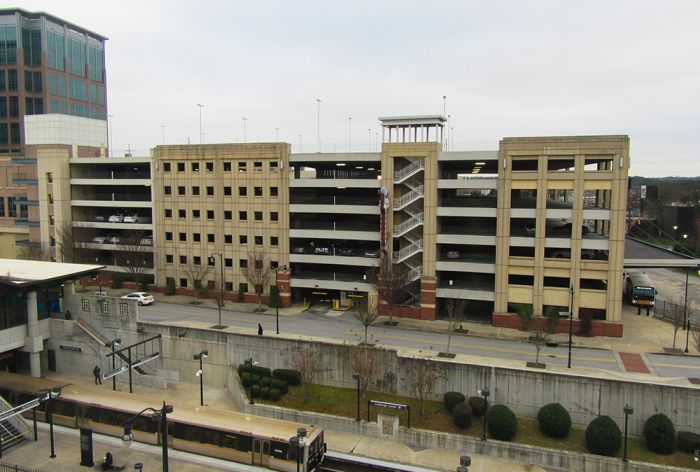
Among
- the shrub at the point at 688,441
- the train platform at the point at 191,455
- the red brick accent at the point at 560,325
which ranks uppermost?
the red brick accent at the point at 560,325

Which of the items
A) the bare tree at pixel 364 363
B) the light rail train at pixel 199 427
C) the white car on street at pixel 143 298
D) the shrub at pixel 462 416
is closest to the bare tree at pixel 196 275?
the white car on street at pixel 143 298

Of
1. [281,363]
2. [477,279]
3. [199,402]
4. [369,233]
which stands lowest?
[199,402]

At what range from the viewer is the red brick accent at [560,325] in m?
44.8

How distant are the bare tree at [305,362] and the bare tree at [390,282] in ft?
45.6

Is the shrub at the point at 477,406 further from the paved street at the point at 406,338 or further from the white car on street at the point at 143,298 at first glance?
the white car on street at the point at 143,298

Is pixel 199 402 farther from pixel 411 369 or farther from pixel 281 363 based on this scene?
pixel 411 369

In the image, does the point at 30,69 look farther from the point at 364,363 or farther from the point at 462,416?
the point at 462,416

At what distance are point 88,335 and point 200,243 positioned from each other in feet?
67.0

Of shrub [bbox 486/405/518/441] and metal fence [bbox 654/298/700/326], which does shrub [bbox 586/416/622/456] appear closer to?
shrub [bbox 486/405/518/441]

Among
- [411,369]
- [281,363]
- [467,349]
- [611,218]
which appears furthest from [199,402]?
[611,218]

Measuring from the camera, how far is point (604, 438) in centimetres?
2739

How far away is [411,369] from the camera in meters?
33.7

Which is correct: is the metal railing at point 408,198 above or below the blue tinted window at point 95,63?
below

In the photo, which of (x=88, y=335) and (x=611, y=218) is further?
(x=611, y=218)
